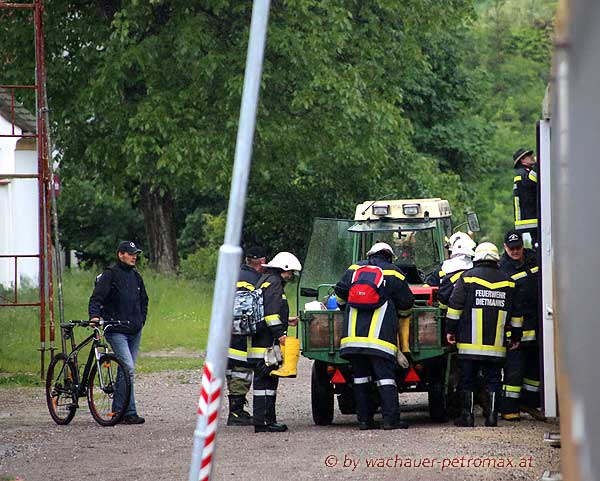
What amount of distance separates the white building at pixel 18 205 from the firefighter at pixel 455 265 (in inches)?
726

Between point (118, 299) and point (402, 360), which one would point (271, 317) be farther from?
point (118, 299)

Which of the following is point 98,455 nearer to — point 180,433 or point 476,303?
point 180,433

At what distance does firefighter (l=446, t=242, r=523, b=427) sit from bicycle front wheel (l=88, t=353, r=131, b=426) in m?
3.31

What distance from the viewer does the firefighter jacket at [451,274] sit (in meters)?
12.7

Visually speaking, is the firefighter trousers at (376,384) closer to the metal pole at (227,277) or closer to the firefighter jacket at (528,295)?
the firefighter jacket at (528,295)

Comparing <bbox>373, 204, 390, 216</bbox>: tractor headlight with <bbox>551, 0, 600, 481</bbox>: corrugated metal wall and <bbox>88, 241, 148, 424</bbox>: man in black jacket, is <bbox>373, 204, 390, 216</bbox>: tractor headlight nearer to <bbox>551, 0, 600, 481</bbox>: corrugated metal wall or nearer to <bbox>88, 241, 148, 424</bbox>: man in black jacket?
<bbox>88, 241, 148, 424</bbox>: man in black jacket

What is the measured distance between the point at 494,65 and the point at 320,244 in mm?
51744

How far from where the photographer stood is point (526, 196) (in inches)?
466

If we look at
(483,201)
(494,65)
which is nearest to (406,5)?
(483,201)

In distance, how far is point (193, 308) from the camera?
28297 millimetres

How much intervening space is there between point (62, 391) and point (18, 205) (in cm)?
2238

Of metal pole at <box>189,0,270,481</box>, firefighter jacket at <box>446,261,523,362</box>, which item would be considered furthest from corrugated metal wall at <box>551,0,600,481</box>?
firefighter jacket at <box>446,261,523,362</box>

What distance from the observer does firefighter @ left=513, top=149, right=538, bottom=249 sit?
463 inches

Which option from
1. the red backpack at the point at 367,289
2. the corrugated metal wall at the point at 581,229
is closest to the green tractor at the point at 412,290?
the red backpack at the point at 367,289
